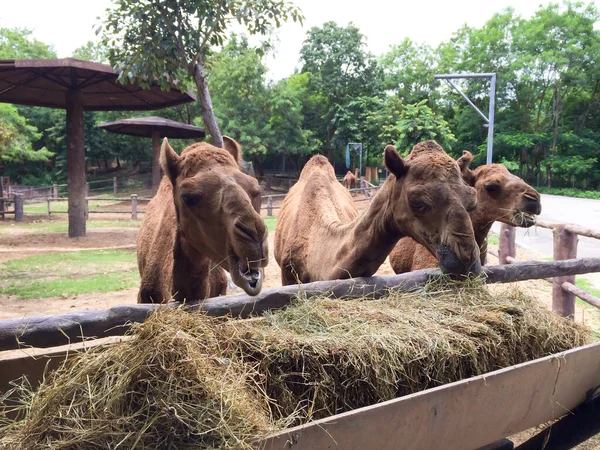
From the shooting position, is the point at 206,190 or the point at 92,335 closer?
the point at 92,335

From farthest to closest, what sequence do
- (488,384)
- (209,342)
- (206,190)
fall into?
(206,190), (488,384), (209,342)

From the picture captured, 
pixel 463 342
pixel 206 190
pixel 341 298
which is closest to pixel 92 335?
pixel 206 190

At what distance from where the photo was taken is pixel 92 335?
2307 millimetres

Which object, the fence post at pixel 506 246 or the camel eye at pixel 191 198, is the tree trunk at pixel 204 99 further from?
the fence post at pixel 506 246

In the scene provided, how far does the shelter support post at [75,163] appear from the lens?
1333 centimetres

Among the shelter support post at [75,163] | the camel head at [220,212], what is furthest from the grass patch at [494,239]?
the shelter support post at [75,163]

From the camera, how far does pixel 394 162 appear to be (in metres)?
3.57

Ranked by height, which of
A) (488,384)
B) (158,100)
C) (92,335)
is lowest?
(488,384)

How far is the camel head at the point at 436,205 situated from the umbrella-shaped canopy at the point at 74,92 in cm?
955

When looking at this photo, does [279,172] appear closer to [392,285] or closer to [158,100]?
[158,100]

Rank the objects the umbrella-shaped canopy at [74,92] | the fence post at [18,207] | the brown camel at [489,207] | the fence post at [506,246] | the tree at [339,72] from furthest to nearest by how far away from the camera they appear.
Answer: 1. the tree at [339,72]
2. the fence post at [18,207]
3. the umbrella-shaped canopy at [74,92]
4. the fence post at [506,246]
5. the brown camel at [489,207]

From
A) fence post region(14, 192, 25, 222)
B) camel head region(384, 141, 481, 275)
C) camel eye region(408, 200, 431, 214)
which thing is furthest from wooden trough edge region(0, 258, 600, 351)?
fence post region(14, 192, 25, 222)

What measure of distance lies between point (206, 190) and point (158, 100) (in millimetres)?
13585

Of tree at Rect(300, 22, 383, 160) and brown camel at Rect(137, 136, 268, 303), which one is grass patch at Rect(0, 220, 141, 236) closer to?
brown camel at Rect(137, 136, 268, 303)
